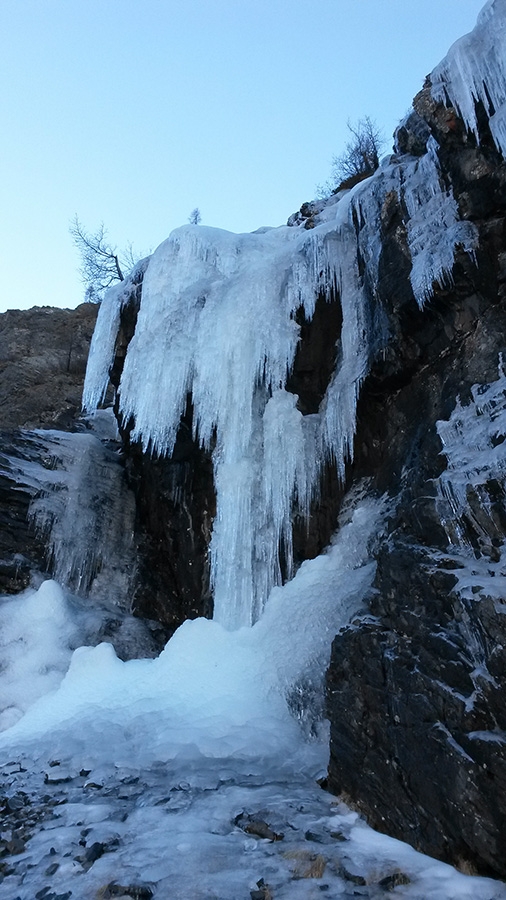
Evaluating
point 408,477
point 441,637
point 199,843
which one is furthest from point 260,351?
point 199,843

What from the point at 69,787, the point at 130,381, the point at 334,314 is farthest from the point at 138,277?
the point at 69,787

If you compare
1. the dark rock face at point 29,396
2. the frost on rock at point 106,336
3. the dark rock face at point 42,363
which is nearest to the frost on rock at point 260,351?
the frost on rock at point 106,336

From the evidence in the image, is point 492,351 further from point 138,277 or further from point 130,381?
point 138,277

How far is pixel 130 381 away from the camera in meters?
11.1

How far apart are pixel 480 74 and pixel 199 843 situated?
7445mm

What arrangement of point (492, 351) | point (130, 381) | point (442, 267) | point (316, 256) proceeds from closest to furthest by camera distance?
point (492, 351) → point (442, 267) → point (316, 256) → point (130, 381)

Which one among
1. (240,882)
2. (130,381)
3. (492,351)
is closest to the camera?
(240,882)

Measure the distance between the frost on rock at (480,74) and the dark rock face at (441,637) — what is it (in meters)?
0.19

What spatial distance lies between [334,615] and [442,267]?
13.4ft

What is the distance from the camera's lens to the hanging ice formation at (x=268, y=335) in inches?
258

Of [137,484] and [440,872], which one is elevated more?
[137,484]

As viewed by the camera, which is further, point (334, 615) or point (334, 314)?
point (334, 314)

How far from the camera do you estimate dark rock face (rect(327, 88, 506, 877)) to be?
3.21 m

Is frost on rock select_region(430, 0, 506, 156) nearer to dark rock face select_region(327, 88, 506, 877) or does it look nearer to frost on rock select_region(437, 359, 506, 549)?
dark rock face select_region(327, 88, 506, 877)
